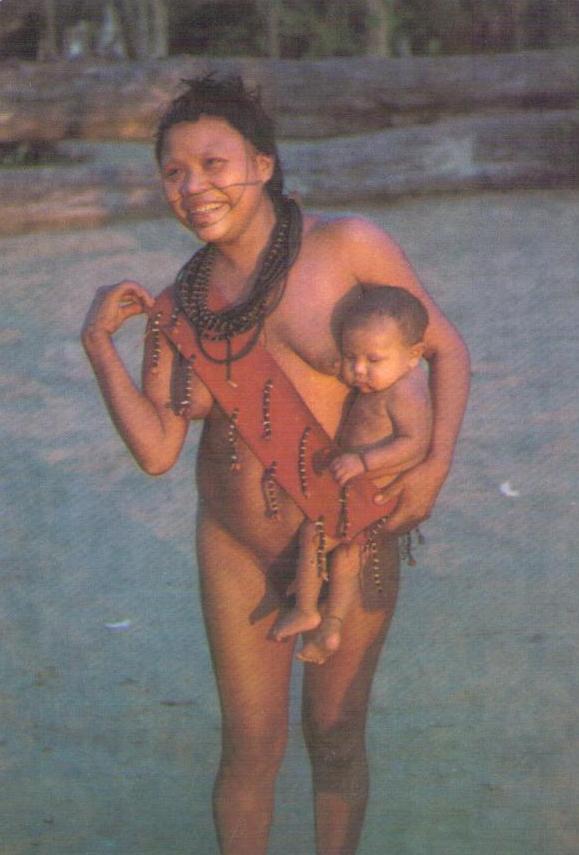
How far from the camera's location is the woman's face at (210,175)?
6.87ft

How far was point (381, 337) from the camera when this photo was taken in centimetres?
206

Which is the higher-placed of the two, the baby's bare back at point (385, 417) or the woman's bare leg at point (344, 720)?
the baby's bare back at point (385, 417)

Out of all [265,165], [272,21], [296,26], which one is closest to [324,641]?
[265,165]

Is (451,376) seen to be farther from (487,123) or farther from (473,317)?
(487,123)

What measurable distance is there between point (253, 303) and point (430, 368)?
0.29m

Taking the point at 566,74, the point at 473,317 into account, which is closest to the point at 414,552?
the point at 473,317

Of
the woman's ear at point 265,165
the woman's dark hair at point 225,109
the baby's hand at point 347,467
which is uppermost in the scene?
the woman's dark hair at point 225,109

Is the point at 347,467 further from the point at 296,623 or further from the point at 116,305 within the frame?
the point at 116,305

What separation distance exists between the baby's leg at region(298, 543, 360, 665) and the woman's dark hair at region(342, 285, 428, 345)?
330mm

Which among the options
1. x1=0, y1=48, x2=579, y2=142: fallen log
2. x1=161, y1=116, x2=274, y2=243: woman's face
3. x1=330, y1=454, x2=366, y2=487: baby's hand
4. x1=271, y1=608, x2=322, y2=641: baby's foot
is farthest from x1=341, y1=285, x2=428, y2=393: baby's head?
x1=0, y1=48, x2=579, y2=142: fallen log

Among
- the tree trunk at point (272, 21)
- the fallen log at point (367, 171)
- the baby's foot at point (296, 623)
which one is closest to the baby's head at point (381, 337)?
the baby's foot at point (296, 623)

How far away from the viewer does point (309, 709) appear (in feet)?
7.69

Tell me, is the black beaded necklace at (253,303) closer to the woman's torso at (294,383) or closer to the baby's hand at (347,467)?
the woman's torso at (294,383)

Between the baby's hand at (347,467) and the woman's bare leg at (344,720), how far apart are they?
19 centimetres
